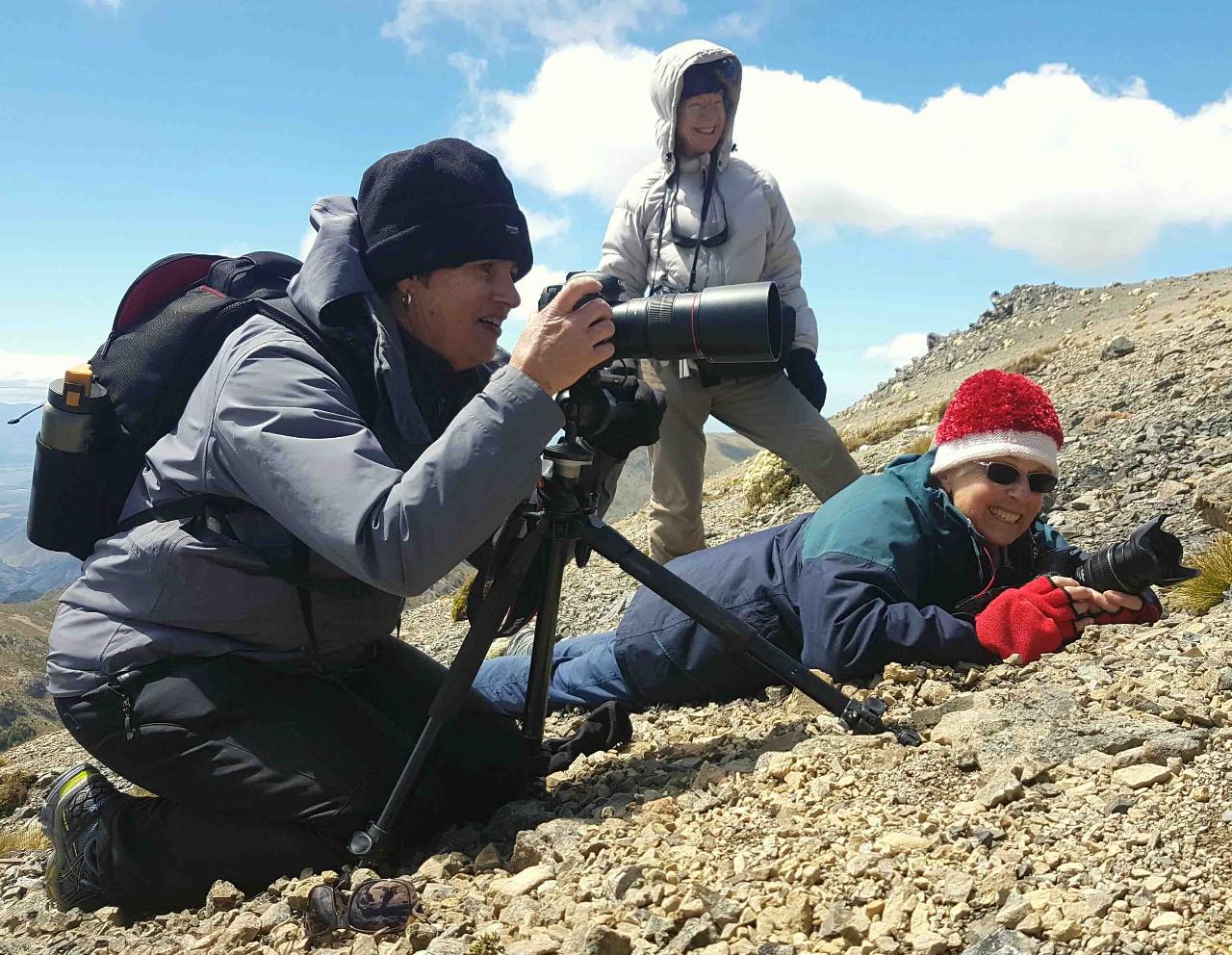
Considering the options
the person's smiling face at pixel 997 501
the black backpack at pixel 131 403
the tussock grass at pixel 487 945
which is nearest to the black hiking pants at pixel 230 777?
the black backpack at pixel 131 403

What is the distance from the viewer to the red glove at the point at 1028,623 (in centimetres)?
414

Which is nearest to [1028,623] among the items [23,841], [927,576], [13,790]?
[927,576]

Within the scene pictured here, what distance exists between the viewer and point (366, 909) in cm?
299

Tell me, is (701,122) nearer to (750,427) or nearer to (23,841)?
(750,427)

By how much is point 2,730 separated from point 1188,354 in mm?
105666

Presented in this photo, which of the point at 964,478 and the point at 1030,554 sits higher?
the point at 964,478

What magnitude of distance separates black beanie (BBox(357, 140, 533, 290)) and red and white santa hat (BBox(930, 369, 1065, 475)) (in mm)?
2066

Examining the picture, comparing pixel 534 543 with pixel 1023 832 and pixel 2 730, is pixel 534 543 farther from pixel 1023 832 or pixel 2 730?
pixel 2 730

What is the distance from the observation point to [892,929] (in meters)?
2.43

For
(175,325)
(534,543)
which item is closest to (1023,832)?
(534,543)

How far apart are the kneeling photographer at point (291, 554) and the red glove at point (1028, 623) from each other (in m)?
1.66

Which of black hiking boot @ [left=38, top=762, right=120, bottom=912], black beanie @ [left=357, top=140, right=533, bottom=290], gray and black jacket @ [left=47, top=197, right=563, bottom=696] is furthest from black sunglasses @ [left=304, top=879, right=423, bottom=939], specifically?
black beanie @ [left=357, top=140, right=533, bottom=290]

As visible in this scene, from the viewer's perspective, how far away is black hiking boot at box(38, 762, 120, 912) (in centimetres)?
373

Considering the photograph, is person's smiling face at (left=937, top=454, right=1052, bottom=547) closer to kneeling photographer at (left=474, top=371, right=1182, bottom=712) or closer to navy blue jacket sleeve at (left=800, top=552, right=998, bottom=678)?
kneeling photographer at (left=474, top=371, right=1182, bottom=712)
